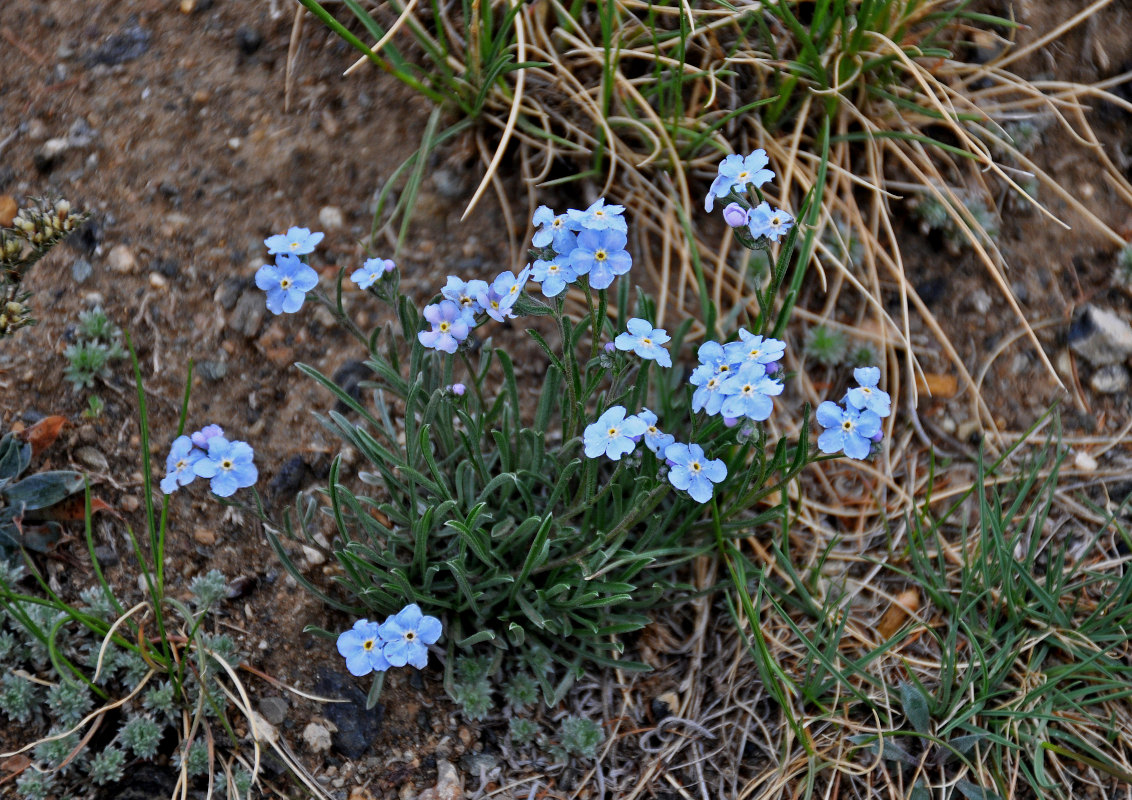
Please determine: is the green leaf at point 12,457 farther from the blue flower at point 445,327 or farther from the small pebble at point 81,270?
the blue flower at point 445,327

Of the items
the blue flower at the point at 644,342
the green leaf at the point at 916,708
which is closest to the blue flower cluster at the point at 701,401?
the blue flower at the point at 644,342

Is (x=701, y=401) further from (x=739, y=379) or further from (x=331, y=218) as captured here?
(x=331, y=218)

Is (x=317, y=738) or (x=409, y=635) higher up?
(x=409, y=635)

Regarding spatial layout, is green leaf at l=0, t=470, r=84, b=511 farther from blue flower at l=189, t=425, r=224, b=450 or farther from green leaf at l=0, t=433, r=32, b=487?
blue flower at l=189, t=425, r=224, b=450

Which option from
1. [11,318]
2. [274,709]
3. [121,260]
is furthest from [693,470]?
[121,260]

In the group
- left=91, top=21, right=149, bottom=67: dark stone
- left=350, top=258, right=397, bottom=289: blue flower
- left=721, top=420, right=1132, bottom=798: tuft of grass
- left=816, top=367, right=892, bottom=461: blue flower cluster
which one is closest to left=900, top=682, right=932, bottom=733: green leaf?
left=721, top=420, right=1132, bottom=798: tuft of grass
